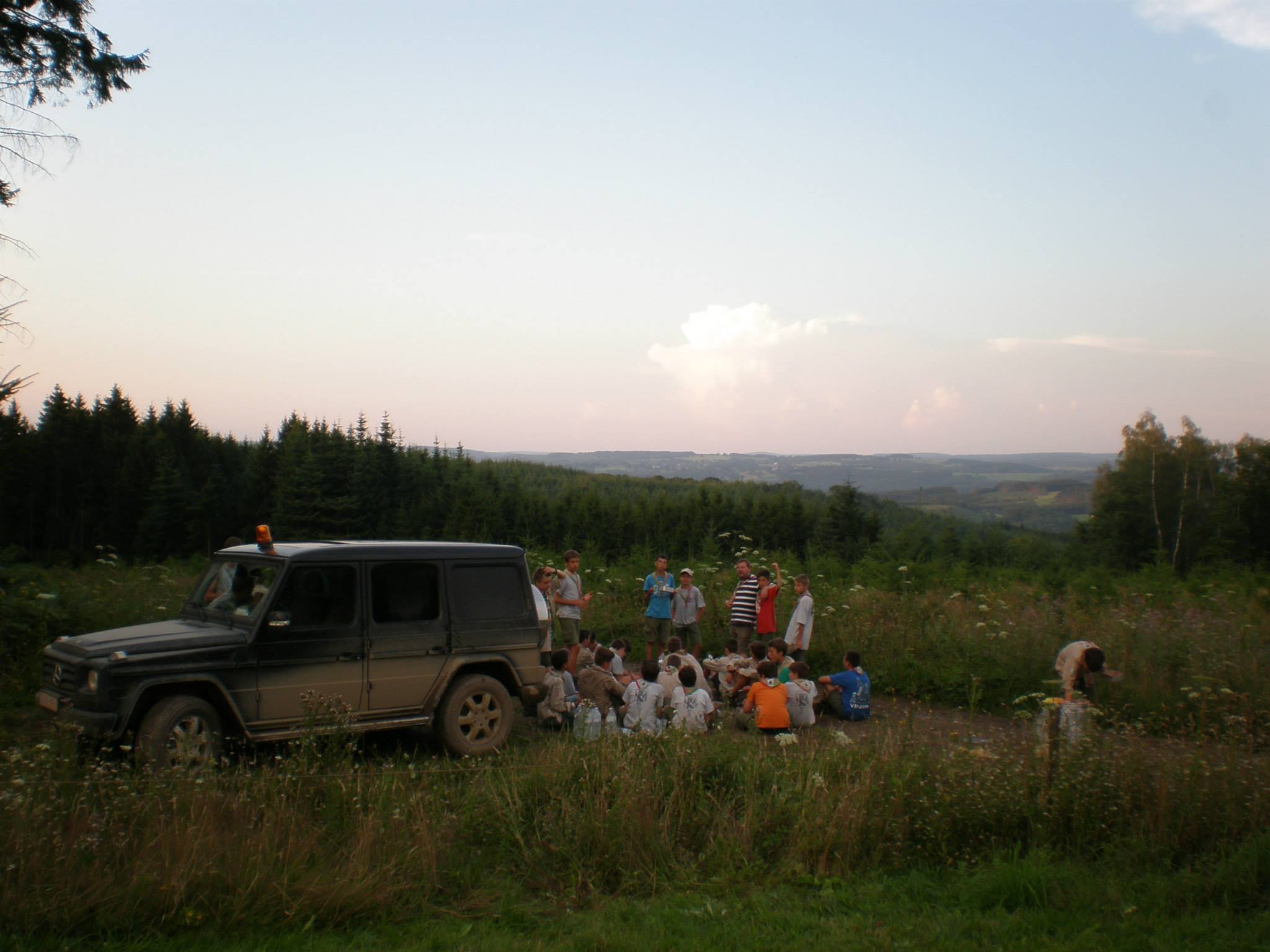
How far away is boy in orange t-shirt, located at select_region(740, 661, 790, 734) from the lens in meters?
9.66

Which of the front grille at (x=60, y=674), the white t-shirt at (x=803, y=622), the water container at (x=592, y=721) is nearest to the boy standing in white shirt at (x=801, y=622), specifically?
the white t-shirt at (x=803, y=622)

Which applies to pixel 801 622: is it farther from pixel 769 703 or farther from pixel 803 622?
pixel 769 703

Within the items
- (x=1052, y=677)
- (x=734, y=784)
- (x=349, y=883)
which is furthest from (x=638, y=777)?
(x=1052, y=677)

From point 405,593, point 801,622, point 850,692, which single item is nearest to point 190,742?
point 405,593

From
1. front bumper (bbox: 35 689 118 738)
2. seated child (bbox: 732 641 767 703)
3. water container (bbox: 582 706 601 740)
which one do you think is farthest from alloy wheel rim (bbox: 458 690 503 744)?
seated child (bbox: 732 641 767 703)

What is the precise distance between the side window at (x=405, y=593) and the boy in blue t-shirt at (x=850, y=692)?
5121mm

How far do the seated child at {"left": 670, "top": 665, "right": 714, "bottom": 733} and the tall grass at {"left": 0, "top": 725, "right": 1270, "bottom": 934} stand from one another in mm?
2154

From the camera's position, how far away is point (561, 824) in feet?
19.2

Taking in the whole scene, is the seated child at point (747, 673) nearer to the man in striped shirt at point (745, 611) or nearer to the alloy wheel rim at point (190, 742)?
the man in striped shirt at point (745, 611)

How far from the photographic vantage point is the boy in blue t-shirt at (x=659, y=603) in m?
13.7

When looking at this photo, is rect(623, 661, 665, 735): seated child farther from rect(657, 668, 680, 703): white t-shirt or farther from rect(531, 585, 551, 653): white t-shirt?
rect(531, 585, 551, 653): white t-shirt

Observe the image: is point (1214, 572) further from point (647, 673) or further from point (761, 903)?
point (761, 903)

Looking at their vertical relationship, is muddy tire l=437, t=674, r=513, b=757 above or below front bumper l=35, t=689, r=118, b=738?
below

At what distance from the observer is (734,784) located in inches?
259
